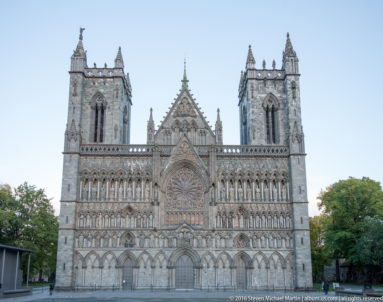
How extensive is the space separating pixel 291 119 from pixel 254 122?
4129 millimetres

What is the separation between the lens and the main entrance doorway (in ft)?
135

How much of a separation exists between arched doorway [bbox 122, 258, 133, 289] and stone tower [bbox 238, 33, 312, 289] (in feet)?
57.8

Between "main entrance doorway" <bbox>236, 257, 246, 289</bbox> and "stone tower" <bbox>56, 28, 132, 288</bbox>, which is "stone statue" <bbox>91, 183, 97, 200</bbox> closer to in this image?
"stone tower" <bbox>56, 28, 132, 288</bbox>

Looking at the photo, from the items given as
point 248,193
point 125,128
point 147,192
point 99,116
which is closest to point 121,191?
point 147,192

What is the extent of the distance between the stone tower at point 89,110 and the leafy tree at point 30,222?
989cm

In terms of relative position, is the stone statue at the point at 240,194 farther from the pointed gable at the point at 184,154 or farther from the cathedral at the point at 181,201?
the pointed gable at the point at 184,154

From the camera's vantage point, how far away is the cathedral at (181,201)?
1614 inches

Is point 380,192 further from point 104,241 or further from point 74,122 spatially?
point 74,122

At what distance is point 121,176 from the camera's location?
43.5 metres

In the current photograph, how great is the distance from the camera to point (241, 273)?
41531 mm

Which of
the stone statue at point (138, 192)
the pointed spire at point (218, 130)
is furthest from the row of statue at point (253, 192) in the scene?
the stone statue at point (138, 192)

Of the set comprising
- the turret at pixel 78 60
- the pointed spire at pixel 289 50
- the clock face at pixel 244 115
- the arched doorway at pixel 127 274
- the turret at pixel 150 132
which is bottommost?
the arched doorway at pixel 127 274

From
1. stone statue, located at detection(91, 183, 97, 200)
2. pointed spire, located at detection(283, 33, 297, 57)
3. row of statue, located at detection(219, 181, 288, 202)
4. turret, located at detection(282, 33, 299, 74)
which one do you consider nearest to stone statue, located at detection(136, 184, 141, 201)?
stone statue, located at detection(91, 183, 97, 200)

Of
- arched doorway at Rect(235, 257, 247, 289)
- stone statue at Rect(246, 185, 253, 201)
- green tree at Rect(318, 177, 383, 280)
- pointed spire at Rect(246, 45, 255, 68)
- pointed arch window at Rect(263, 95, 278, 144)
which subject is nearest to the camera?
arched doorway at Rect(235, 257, 247, 289)
